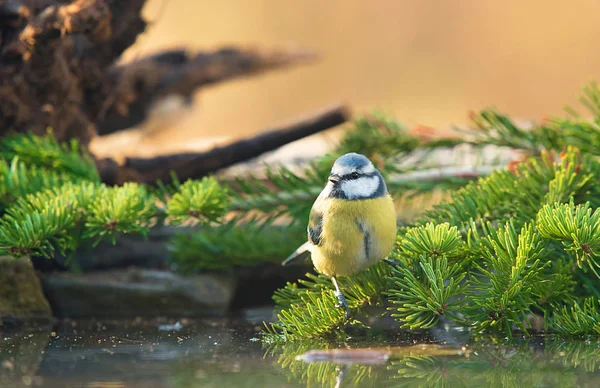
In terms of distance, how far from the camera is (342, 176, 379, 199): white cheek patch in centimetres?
134

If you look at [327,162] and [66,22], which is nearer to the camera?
[66,22]

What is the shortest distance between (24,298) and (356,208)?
739mm

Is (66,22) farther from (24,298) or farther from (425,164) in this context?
(425,164)

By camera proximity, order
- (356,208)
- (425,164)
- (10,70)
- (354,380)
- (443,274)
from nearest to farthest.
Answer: (354,380)
(443,274)
(356,208)
(10,70)
(425,164)

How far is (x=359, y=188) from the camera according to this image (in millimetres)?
1347

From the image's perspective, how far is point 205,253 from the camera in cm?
177

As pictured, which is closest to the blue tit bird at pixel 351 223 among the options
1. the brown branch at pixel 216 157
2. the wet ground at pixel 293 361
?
the wet ground at pixel 293 361

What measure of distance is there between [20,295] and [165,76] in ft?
3.29

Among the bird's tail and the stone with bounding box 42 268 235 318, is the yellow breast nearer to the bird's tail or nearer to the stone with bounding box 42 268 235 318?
the bird's tail

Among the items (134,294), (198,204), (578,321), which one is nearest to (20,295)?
(134,294)

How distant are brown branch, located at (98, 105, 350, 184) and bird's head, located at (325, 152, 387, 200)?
1.81 ft

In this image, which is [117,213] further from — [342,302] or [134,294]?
[342,302]

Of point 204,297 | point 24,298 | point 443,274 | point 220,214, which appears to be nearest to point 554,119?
point 443,274

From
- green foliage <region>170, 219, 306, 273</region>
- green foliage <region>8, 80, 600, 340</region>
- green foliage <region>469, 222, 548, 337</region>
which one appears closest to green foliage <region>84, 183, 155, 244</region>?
green foliage <region>8, 80, 600, 340</region>
